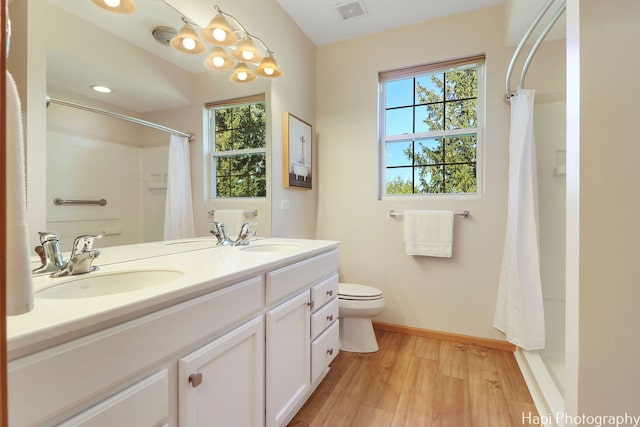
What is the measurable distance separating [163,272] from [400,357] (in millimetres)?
1682

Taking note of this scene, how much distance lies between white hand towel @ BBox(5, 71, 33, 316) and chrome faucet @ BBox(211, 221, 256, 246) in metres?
1.23

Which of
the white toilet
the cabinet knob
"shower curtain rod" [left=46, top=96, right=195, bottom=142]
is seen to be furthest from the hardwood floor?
"shower curtain rod" [left=46, top=96, right=195, bottom=142]

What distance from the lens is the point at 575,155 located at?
0.82 metres

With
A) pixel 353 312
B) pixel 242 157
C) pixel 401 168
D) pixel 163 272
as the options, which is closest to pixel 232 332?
pixel 163 272

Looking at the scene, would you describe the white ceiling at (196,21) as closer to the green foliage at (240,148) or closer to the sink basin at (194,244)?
the green foliage at (240,148)

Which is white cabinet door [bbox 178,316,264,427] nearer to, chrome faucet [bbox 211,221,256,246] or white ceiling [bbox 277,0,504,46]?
chrome faucet [bbox 211,221,256,246]

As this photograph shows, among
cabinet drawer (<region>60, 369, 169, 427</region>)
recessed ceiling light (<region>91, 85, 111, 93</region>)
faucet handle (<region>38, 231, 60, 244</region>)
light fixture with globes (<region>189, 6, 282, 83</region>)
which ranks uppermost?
light fixture with globes (<region>189, 6, 282, 83</region>)

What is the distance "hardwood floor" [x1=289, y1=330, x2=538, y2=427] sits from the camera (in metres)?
1.38

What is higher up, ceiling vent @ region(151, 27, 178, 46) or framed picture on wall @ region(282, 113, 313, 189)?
ceiling vent @ region(151, 27, 178, 46)

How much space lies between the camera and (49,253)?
34.8 inches

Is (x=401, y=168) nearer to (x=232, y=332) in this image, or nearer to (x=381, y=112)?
(x=381, y=112)

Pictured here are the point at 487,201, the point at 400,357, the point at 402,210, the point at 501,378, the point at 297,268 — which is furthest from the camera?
the point at 402,210

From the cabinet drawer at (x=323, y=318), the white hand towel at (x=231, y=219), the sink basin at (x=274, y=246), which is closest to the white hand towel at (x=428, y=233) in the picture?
the cabinet drawer at (x=323, y=318)
